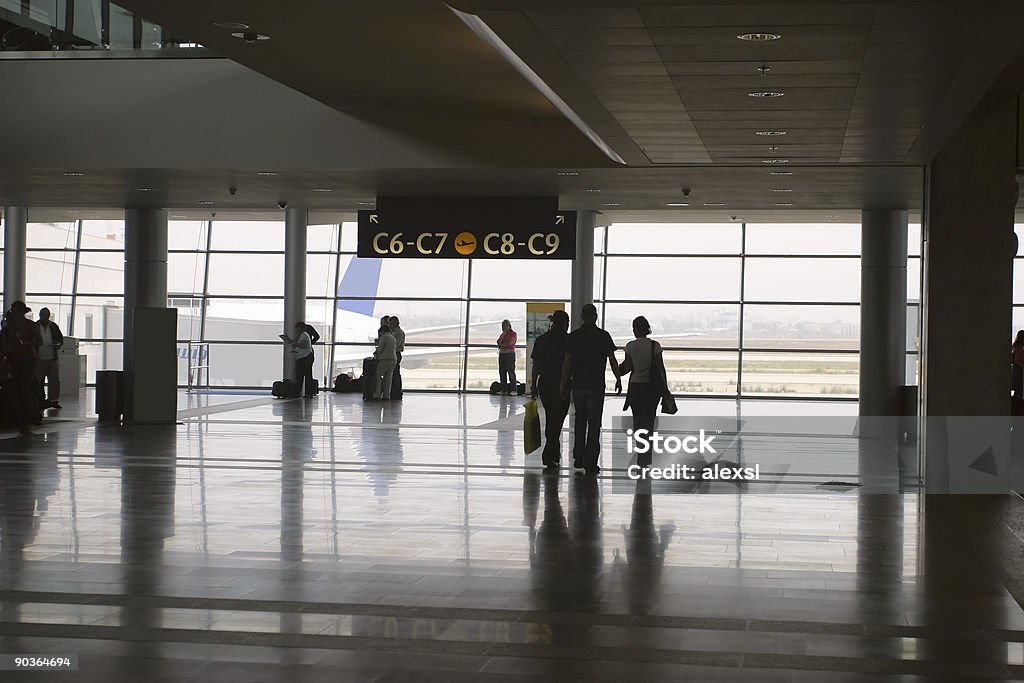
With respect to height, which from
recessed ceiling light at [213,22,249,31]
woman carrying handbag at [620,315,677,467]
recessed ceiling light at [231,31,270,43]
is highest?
recessed ceiling light at [231,31,270,43]

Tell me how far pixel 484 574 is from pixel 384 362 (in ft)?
56.9

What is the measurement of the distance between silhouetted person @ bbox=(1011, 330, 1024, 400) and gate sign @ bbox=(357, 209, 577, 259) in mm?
7170

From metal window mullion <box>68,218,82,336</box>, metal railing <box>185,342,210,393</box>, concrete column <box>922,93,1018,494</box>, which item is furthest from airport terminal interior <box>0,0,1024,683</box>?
metal window mullion <box>68,218,82,336</box>

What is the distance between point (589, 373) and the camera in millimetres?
12125

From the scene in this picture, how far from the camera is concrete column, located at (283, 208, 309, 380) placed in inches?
971

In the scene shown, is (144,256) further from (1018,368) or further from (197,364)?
(1018,368)

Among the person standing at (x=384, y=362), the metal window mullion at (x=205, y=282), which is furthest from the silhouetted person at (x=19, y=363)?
the metal window mullion at (x=205, y=282)

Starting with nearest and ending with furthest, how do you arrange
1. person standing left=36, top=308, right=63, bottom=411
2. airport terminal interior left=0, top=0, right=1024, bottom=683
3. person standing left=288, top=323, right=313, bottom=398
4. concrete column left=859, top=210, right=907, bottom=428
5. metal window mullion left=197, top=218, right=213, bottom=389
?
airport terminal interior left=0, top=0, right=1024, bottom=683 → concrete column left=859, top=210, right=907, bottom=428 → person standing left=36, top=308, right=63, bottom=411 → person standing left=288, top=323, right=313, bottom=398 → metal window mullion left=197, top=218, right=213, bottom=389

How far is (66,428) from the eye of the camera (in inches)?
660

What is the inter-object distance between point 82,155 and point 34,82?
3.39ft

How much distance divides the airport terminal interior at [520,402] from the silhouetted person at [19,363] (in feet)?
0.19

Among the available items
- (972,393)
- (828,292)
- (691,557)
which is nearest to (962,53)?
(691,557)

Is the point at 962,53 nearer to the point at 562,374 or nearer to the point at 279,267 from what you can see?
the point at 562,374
